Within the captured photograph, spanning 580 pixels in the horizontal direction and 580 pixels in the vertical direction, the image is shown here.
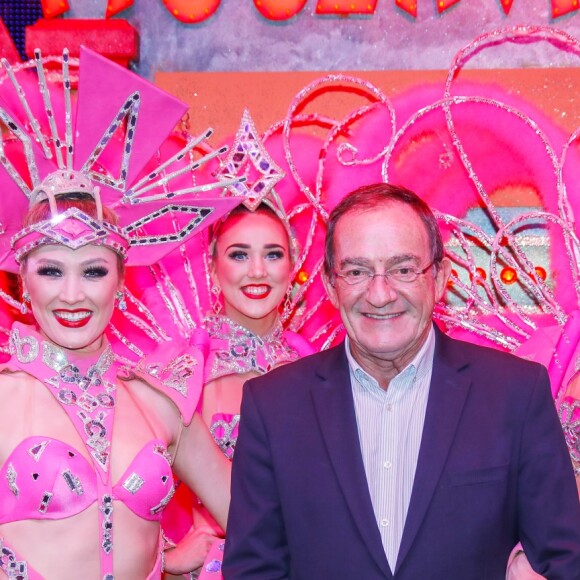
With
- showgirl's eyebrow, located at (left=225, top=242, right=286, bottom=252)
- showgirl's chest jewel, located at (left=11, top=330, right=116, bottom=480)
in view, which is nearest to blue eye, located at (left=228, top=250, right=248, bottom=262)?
showgirl's eyebrow, located at (left=225, top=242, right=286, bottom=252)

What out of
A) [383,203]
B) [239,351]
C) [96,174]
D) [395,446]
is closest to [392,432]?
[395,446]

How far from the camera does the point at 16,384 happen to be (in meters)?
2.45

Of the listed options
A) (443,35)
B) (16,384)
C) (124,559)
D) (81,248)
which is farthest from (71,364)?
(443,35)

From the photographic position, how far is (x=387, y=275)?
1.99 meters

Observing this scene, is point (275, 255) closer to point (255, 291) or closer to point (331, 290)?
point (255, 291)

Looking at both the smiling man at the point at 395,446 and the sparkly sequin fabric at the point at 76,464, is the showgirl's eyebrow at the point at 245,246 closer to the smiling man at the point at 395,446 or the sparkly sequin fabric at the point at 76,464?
the sparkly sequin fabric at the point at 76,464

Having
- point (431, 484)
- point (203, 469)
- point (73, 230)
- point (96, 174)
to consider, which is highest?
point (96, 174)

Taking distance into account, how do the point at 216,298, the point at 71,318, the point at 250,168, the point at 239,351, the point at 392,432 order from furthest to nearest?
the point at 216,298 < the point at 250,168 < the point at 239,351 < the point at 71,318 < the point at 392,432

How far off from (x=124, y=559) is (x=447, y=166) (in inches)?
89.9

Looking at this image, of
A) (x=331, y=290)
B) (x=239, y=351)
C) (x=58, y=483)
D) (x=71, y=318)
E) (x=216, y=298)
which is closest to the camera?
(x=331, y=290)

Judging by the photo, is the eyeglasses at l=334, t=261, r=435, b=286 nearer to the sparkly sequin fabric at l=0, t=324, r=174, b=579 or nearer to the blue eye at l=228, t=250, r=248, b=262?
the sparkly sequin fabric at l=0, t=324, r=174, b=579

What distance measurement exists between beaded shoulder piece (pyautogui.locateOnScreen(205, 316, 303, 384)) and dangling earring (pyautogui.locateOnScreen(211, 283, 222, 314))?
0.42 ft

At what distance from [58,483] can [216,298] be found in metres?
1.46

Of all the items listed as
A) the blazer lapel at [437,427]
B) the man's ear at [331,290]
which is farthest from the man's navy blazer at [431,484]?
the man's ear at [331,290]
